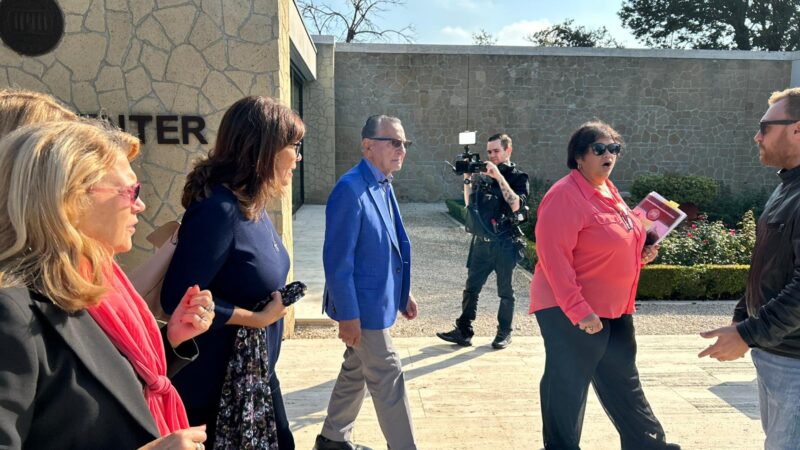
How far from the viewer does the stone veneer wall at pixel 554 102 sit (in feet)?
56.2

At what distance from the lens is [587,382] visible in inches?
115

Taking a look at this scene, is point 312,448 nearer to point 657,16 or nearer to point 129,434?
point 129,434

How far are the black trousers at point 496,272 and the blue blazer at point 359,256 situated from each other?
2.11 metres

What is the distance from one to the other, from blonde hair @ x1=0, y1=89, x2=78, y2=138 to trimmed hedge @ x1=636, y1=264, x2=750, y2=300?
6541mm

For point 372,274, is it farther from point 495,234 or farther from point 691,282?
point 691,282

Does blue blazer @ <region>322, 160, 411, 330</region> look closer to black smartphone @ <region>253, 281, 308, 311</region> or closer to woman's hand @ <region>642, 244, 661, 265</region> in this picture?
black smartphone @ <region>253, 281, 308, 311</region>

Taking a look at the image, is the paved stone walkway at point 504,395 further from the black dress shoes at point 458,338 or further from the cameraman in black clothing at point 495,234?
the cameraman in black clothing at point 495,234

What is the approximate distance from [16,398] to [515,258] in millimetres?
4302

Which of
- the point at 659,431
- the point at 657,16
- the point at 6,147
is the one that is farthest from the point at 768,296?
the point at 657,16

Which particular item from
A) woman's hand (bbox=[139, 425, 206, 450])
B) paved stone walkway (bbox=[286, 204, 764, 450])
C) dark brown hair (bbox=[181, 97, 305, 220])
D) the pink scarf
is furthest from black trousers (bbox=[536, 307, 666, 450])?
woman's hand (bbox=[139, 425, 206, 450])

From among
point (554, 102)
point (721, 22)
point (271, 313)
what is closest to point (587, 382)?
point (271, 313)

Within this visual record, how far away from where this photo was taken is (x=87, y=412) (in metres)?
1.17

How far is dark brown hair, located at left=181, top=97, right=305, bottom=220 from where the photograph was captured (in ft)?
7.15

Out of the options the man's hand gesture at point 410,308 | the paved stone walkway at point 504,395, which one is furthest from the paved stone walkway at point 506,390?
the man's hand gesture at point 410,308
